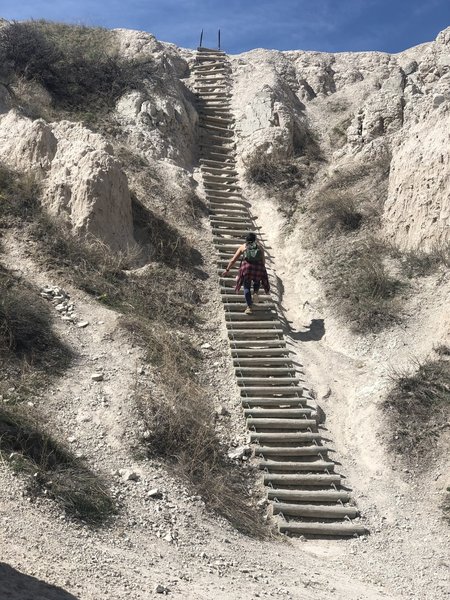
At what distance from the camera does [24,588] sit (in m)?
5.25

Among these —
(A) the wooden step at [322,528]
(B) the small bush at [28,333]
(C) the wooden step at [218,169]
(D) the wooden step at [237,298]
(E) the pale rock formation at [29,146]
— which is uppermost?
(E) the pale rock formation at [29,146]

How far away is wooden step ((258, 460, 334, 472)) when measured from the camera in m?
9.27

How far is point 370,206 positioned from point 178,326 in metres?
5.87

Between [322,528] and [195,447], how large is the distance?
1952 mm

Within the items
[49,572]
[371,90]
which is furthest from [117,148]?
[49,572]

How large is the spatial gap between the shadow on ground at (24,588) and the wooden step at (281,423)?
4867 millimetres

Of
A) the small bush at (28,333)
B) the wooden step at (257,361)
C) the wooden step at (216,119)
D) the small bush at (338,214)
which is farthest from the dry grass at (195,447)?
→ the wooden step at (216,119)

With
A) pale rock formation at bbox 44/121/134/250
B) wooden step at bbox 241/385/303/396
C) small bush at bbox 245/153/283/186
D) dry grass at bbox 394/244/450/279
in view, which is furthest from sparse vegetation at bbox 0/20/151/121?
wooden step at bbox 241/385/303/396

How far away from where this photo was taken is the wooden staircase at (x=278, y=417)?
8719mm

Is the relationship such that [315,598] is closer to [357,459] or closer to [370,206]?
[357,459]

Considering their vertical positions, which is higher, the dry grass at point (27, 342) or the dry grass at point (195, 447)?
the dry grass at point (27, 342)

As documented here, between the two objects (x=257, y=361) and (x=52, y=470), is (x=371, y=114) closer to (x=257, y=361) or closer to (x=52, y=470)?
(x=257, y=361)

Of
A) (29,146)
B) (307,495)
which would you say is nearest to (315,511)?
(307,495)

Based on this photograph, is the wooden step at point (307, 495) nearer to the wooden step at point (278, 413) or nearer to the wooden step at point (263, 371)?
the wooden step at point (278, 413)
